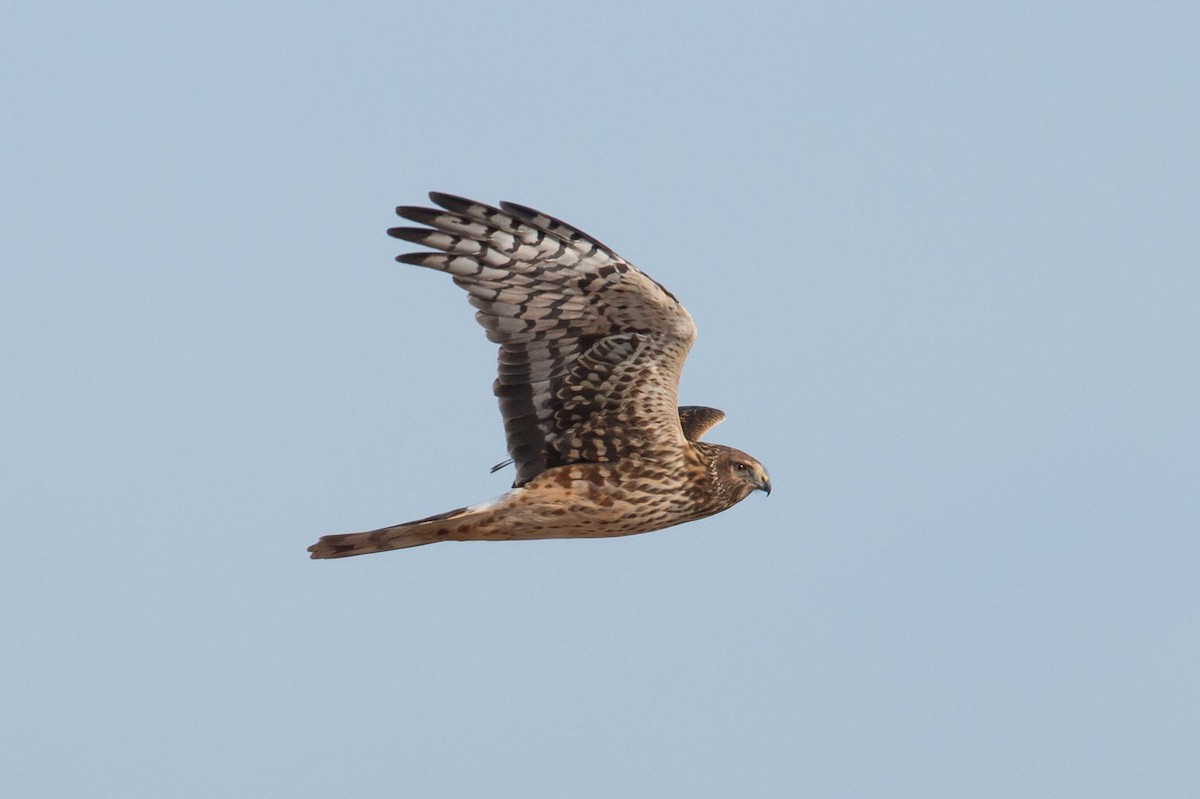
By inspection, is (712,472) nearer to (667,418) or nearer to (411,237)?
(667,418)

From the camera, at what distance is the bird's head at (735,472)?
45.2 ft

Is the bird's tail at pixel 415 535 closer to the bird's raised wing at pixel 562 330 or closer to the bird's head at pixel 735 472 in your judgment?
the bird's raised wing at pixel 562 330

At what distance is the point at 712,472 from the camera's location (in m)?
13.7

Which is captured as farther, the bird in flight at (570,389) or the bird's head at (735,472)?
the bird's head at (735,472)

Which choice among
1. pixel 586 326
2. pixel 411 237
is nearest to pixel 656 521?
pixel 586 326

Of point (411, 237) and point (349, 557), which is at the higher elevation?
point (411, 237)

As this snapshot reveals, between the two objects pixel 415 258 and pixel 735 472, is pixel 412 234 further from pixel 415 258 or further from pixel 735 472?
pixel 735 472

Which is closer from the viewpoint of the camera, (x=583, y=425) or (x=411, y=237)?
(x=411, y=237)

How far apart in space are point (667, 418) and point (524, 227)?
1.53 m

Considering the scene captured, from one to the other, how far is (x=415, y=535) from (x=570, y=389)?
4.09 feet

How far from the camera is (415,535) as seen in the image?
43.5 ft

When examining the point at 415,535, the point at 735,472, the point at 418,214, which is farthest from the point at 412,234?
the point at 735,472

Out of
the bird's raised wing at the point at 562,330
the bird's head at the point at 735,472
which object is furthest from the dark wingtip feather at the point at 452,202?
the bird's head at the point at 735,472

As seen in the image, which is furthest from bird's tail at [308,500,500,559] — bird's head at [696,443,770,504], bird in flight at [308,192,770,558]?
bird's head at [696,443,770,504]
